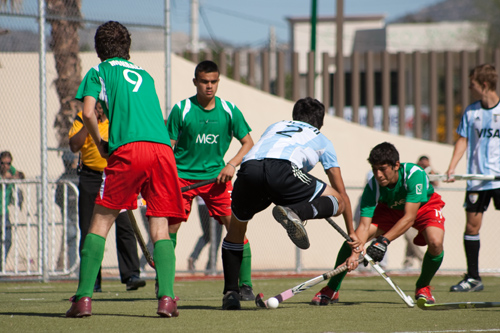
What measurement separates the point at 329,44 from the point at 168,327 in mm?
35168

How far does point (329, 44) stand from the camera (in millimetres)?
38406

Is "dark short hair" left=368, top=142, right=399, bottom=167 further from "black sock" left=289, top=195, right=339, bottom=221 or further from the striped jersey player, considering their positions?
the striped jersey player

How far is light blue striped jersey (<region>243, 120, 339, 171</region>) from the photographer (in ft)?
17.6

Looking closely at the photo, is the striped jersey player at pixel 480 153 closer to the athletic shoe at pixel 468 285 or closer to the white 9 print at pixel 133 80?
the athletic shoe at pixel 468 285

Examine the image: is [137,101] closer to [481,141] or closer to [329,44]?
[481,141]

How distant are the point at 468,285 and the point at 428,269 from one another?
1.55 meters

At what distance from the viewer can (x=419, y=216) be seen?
6434 mm

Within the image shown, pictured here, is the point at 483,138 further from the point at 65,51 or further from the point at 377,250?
the point at 65,51

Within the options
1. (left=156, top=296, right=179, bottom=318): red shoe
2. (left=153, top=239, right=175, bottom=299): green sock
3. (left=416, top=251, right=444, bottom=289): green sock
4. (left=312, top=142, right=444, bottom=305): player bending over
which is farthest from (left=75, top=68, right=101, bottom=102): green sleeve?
(left=416, top=251, right=444, bottom=289): green sock

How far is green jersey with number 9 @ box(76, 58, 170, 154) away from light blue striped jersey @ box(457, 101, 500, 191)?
4206 mm

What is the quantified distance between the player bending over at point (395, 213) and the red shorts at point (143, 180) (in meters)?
1.62

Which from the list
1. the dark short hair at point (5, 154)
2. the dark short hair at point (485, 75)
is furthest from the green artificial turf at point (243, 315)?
the dark short hair at point (5, 154)

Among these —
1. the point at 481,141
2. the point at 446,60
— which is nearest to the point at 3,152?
the point at 481,141

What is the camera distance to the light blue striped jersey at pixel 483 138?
779 centimetres
